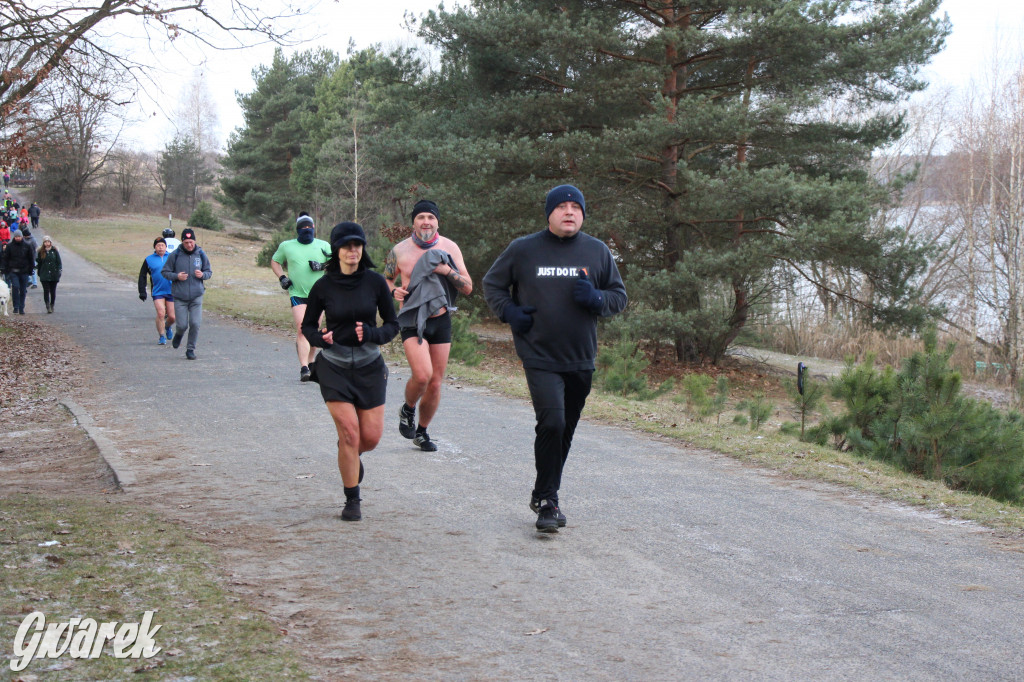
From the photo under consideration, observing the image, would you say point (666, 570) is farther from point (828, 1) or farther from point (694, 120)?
A: point (828, 1)

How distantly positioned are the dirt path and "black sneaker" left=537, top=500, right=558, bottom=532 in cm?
16

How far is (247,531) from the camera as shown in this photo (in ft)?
19.6

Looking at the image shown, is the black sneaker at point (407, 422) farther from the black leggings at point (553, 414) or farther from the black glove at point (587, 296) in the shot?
the black glove at point (587, 296)

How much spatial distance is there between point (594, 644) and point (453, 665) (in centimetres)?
62

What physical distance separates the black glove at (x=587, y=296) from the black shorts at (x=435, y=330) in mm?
2541

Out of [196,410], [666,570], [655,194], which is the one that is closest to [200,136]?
[655,194]

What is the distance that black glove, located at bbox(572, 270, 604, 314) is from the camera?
550 centimetres

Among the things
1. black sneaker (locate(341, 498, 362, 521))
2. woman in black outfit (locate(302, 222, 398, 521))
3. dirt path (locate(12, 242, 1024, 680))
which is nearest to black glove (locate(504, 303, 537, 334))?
woman in black outfit (locate(302, 222, 398, 521))

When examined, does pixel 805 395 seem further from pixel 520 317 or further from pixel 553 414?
pixel 520 317

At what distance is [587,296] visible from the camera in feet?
18.1

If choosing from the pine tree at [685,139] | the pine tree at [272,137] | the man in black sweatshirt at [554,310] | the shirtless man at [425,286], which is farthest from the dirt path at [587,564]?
the pine tree at [272,137]

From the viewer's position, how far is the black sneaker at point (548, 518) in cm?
579

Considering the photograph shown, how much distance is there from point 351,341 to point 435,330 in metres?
1.99

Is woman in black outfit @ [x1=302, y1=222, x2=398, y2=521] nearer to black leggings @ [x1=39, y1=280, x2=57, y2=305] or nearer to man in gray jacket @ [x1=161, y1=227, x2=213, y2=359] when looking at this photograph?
man in gray jacket @ [x1=161, y1=227, x2=213, y2=359]
